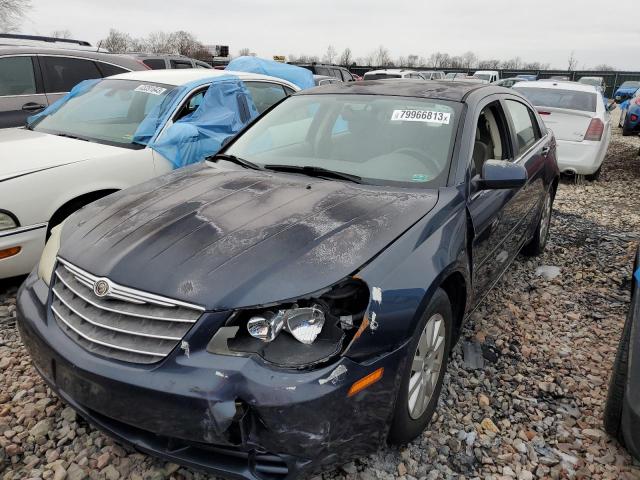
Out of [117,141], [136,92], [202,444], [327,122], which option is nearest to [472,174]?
[327,122]

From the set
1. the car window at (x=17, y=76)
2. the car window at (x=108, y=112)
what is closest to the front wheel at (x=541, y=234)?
the car window at (x=108, y=112)

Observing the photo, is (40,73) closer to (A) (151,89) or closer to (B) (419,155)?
(A) (151,89)

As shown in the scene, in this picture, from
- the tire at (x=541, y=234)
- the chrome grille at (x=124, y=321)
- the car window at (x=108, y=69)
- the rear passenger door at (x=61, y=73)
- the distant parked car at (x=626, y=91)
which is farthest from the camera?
the distant parked car at (x=626, y=91)

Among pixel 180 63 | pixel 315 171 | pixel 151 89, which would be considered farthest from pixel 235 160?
pixel 180 63

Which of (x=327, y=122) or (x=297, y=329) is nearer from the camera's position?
(x=297, y=329)

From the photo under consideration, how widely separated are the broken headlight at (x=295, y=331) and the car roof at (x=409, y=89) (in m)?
1.75

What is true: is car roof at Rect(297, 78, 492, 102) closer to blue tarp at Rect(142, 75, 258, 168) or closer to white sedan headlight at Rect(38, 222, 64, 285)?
blue tarp at Rect(142, 75, 258, 168)

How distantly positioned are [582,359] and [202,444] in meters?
2.52

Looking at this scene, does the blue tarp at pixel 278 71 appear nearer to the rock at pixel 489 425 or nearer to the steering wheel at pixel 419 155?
the steering wheel at pixel 419 155

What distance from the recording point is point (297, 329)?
1.80 m

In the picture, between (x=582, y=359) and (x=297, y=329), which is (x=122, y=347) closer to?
(x=297, y=329)

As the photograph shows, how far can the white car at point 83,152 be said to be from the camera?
332cm

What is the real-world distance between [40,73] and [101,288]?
5.04m

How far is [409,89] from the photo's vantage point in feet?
10.7
